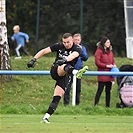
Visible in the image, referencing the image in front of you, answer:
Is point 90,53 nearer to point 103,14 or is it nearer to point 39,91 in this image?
point 103,14

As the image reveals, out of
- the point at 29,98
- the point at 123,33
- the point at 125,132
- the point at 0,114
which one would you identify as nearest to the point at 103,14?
the point at 123,33

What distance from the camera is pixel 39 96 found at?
19.2 meters

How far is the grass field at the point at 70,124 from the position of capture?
464 inches

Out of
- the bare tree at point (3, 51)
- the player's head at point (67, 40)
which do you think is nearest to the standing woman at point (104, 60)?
the bare tree at point (3, 51)

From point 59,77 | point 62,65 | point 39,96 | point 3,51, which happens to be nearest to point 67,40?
point 62,65

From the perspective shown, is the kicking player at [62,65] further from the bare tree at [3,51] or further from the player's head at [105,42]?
the bare tree at [3,51]

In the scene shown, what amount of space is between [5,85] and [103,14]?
18542mm

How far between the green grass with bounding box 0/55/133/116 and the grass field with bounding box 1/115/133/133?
3.01 feet

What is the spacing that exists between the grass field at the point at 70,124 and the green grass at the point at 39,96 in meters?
0.92

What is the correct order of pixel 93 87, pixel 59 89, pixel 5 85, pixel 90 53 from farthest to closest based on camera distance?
pixel 90 53
pixel 93 87
pixel 5 85
pixel 59 89

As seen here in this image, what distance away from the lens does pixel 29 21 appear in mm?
36781

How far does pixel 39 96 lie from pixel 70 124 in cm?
629

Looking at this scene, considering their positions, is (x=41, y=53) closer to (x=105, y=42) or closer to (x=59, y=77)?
(x=59, y=77)

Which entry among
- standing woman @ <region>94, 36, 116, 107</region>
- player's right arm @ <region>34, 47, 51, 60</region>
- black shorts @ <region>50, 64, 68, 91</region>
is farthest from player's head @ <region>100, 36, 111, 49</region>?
black shorts @ <region>50, 64, 68, 91</region>
